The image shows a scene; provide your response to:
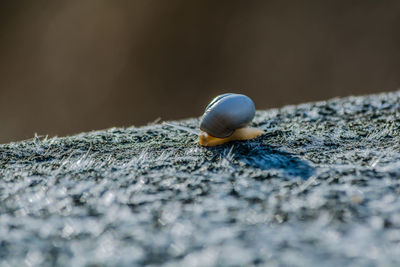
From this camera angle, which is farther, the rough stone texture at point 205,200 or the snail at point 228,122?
the snail at point 228,122

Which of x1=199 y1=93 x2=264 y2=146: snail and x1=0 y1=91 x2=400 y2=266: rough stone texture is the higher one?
x1=199 y1=93 x2=264 y2=146: snail

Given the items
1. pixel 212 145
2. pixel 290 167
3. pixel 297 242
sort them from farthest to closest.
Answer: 1. pixel 212 145
2. pixel 290 167
3. pixel 297 242

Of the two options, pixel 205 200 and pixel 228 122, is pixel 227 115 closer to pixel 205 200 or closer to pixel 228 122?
pixel 228 122

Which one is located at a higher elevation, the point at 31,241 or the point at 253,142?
the point at 253,142

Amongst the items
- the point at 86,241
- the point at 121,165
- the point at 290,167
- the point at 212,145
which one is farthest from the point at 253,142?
the point at 86,241

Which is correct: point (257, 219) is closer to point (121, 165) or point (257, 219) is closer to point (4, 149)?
point (121, 165)

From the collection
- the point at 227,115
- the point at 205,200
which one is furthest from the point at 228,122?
the point at 205,200
